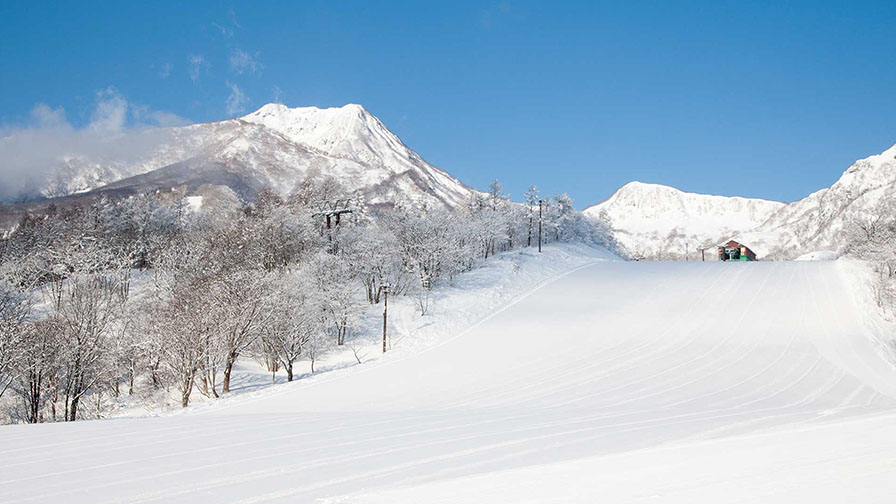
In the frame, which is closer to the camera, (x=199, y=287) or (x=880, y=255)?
(x=199, y=287)

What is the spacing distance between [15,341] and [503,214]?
68.0 m

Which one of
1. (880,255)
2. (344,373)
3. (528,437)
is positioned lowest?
(344,373)

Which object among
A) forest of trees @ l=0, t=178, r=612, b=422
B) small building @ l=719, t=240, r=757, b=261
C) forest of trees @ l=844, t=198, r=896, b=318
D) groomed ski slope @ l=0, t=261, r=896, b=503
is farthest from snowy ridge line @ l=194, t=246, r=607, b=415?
small building @ l=719, t=240, r=757, b=261

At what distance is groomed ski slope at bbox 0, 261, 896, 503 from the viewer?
18.4 feet

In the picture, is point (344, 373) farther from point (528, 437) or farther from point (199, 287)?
point (528, 437)

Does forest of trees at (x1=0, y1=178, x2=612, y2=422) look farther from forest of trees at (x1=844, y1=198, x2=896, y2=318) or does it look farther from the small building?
the small building

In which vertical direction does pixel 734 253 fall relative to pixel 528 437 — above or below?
above

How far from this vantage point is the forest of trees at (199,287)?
95.0ft

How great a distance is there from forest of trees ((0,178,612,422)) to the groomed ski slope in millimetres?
8591

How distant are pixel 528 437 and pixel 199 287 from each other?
3216cm

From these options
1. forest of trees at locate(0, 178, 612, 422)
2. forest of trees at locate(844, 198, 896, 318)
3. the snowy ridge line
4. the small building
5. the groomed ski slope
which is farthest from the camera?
the small building

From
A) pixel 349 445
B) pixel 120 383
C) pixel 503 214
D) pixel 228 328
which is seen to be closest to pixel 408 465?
pixel 349 445

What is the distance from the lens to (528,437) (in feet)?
30.8

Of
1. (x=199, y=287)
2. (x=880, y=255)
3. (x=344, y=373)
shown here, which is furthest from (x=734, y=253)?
(x=199, y=287)
